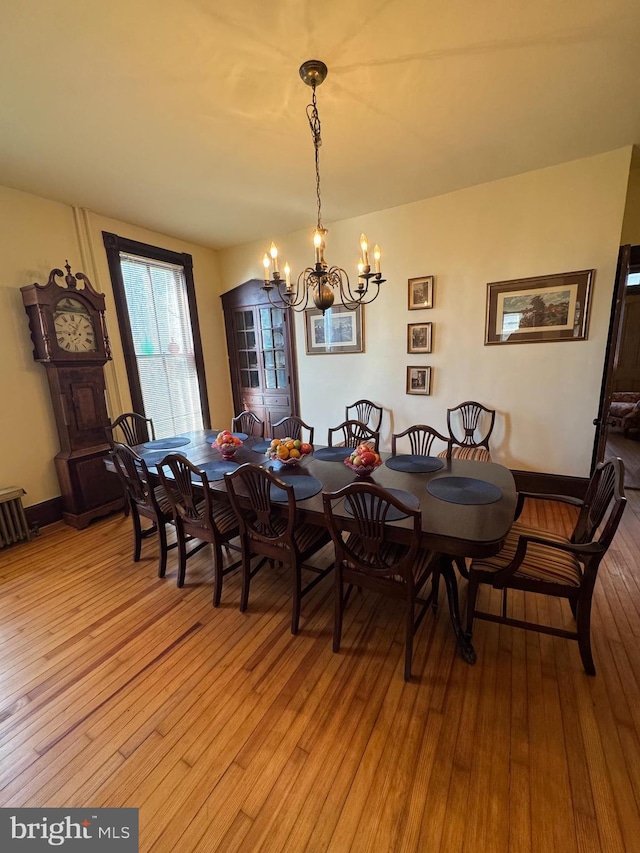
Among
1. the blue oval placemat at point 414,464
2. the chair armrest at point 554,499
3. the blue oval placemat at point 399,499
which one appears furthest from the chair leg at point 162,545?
the chair armrest at point 554,499

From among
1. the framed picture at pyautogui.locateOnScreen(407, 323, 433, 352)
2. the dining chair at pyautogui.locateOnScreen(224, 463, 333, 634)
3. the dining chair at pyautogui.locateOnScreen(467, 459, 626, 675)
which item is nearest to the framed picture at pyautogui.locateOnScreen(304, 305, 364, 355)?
the framed picture at pyautogui.locateOnScreen(407, 323, 433, 352)

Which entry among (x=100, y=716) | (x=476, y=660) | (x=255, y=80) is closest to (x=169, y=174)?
(x=255, y=80)

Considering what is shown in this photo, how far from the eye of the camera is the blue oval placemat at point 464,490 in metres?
1.74

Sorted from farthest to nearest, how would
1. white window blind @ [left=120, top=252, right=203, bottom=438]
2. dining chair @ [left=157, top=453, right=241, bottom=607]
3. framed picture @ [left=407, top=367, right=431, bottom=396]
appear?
white window blind @ [left=120, top=252, right=203, bottom=438] → framed picture @ [left=407, top=367, right=431, bottom=396] → dining chair @ [left=157, top=453, right=241, bottom=607]

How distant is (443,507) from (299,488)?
2.61 ft

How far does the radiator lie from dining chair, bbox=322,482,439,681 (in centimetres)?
289

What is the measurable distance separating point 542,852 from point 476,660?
69 centimetres

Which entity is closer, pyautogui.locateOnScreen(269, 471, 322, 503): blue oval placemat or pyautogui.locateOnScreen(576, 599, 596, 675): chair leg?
pyautogui.locateOnScreen(576, 599, 596, 675): chair leg

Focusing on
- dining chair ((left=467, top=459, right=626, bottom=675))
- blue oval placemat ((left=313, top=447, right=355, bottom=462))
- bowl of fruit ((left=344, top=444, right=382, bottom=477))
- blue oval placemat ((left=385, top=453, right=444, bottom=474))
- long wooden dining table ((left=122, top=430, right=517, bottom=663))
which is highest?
bowl of fruit ((left=344, top=444, right=382, bottom=477))

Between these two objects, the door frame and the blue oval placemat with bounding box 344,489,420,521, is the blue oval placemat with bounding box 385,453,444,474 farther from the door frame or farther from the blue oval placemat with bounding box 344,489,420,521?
the door frame

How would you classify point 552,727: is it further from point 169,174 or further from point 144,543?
point 169,174

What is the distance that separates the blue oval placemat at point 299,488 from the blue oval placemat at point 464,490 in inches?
25.5

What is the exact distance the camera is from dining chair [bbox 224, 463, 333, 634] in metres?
1.79

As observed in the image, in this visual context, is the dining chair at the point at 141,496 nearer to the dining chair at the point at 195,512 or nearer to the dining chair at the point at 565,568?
the dining chair at the point at 195,512
